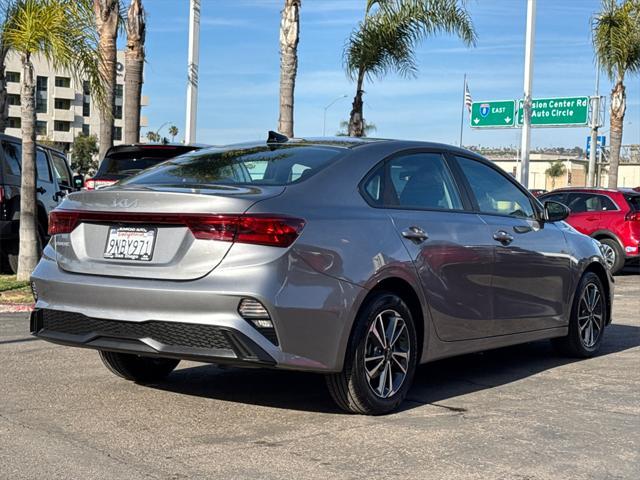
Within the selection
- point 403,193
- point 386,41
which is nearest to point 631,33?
point 386,41

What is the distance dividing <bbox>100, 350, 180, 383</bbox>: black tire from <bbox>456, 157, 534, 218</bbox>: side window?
97.0 inches

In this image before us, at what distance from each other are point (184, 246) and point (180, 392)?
1.47 metres

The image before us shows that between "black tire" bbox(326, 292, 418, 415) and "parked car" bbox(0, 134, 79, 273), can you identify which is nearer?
"black tire" bbox(326, 292, 418, 415)

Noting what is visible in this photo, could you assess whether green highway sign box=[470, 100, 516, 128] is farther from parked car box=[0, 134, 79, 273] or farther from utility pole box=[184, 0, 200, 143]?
parked car box=[0, 134, 79, 273]

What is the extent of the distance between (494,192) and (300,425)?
2.61 m

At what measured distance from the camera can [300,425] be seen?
541cm

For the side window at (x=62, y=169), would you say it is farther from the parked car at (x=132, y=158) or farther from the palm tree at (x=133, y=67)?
the parked car at (x=132, y=158)

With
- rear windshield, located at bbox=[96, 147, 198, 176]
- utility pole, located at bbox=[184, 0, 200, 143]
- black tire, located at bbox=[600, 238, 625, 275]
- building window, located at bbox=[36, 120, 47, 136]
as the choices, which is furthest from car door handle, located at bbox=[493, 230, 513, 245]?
building window, located at bbox=[36, 120, 47, 136]

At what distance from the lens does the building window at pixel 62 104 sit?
103m

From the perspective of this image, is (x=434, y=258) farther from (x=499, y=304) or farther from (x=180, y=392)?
(x=180, y=392)

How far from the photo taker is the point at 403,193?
611 cm

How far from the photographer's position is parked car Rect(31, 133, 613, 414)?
5.06m

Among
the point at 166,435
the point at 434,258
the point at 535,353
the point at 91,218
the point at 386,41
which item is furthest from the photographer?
the point at 386,41

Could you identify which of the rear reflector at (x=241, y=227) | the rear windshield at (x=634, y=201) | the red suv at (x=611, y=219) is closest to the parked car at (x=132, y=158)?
the rear reflector at (x=241, y=227)
